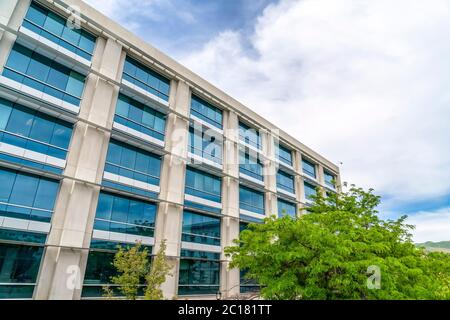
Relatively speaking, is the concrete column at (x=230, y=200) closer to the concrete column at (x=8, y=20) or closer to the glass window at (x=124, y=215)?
the glass window at (x=124, y=215)

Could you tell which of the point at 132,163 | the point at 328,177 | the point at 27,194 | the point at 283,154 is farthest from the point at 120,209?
the point at 328,177

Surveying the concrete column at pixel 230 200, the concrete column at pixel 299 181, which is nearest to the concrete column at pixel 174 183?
the concrete column at pixel 230 200

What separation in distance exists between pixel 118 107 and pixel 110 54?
3656mm

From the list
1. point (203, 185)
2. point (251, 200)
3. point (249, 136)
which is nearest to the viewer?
point (203, 185)

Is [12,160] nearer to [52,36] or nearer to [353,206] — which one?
[52,36]

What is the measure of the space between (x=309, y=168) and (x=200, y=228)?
21.7 meters

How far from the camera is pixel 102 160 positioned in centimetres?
1731

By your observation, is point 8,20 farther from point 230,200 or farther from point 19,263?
point 230,200

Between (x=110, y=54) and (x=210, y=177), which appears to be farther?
(x=210, y=177)

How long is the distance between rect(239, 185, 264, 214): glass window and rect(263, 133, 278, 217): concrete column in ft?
2.22

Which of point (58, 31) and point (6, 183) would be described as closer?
point (6, 183)

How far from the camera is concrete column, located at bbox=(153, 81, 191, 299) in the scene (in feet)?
61.3

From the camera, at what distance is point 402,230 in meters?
16.8
